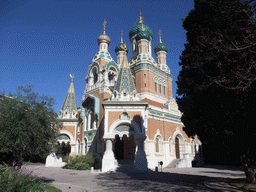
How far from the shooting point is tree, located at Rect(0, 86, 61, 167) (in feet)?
28.7

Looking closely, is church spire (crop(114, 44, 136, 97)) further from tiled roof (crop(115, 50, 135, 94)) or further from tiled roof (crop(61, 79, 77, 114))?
tiled roof (crop(61, 79, 77, 114))

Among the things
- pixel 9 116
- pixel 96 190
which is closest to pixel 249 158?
pixel 96 190

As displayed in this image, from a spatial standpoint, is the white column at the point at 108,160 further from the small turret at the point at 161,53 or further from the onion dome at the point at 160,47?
the onion dome at the point at 160,47

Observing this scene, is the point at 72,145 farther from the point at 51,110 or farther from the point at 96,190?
the point at 96,190

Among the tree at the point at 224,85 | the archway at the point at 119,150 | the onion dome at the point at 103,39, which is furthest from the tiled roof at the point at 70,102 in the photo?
the tree at the point at 224,85

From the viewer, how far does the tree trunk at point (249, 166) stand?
340 inches

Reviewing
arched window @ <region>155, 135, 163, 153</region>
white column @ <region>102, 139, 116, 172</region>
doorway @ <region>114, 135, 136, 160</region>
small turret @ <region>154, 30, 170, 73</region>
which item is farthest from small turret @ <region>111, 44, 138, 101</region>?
small turret @ <region>154, 30, 170, 73</region>

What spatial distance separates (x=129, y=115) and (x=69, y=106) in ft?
39.1

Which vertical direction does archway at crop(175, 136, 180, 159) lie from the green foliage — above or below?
above

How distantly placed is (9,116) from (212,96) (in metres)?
9.09

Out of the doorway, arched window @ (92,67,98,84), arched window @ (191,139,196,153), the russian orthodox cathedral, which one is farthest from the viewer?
arched window @ (191,139,196,153)

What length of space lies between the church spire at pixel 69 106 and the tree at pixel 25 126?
14.8m

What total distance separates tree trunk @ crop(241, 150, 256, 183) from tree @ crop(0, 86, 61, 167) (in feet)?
29.3

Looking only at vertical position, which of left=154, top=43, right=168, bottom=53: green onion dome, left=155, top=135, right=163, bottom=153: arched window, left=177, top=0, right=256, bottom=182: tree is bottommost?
left=155, top=135, right=163, bottom=153: arched window
